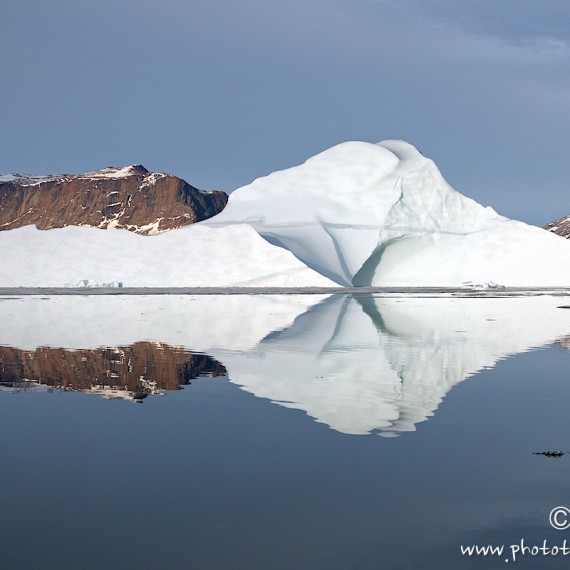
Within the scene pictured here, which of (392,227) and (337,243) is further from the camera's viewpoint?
(392,227)

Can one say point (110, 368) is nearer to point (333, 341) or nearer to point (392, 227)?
point (333, 341)

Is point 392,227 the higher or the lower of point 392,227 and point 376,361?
the higher

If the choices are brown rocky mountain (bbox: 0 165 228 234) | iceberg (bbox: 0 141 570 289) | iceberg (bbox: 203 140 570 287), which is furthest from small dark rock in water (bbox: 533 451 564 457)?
brown rocky mountain (bbox: 0 165 228 234)

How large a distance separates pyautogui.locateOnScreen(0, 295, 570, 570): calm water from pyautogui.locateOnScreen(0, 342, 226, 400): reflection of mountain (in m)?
0.05

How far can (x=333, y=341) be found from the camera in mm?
19344

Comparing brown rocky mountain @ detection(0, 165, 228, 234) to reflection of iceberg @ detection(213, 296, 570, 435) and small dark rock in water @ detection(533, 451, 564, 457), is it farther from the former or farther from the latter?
small dark rock in water @ detection(533, 451, 564, 457)

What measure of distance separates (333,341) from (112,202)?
137 metres

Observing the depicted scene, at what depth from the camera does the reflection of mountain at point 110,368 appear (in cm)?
1249

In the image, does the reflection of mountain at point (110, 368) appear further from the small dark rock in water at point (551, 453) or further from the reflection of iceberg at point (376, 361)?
the small dark rock in water at point (551, 453)

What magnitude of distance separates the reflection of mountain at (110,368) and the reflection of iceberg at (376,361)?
87cm

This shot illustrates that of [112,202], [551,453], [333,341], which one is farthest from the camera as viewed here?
[112,202]

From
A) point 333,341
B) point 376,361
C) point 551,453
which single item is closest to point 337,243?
point 333,341

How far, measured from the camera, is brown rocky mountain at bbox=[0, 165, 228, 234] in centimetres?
14525

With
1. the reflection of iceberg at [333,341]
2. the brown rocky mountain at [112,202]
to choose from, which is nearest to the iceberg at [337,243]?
the reflection of iceberg at [333,341]
